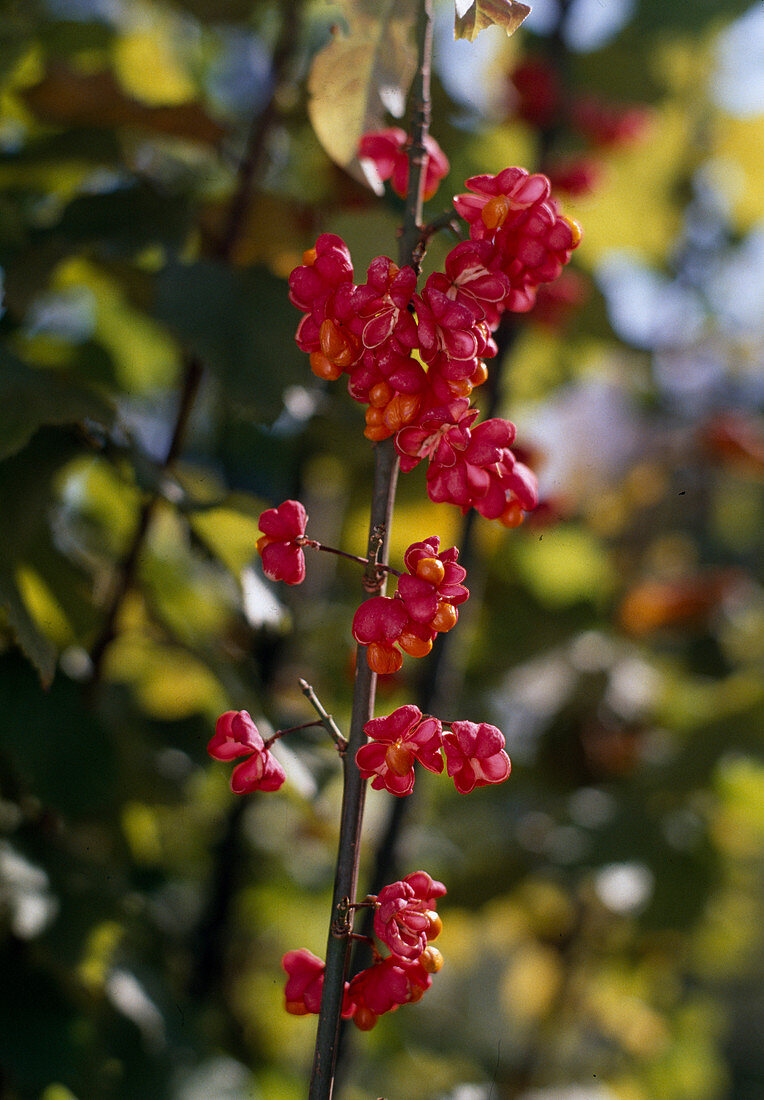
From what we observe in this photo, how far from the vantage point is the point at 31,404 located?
471mm

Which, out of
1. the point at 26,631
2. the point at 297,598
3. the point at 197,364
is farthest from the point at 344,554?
the point at 297,598

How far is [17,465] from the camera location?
52cm

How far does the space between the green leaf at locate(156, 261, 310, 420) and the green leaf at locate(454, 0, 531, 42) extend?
23 centimetres

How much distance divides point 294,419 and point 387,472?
37 centimetres

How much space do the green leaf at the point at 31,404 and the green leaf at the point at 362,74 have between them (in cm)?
19

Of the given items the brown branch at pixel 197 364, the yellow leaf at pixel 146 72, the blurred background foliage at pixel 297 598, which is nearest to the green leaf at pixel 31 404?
the blurred background foliage at pixel 297 598

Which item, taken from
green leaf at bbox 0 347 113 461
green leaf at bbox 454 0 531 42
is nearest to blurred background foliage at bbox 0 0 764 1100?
green leaf at bbox 0 347 113 461

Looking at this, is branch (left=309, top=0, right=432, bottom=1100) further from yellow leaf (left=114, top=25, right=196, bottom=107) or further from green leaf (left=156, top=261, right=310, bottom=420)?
yellow leaf (left=114, top=25, right=196, bottom=107)

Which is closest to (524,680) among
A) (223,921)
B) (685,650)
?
(685,650)

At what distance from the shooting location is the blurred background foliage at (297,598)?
1.81 ft

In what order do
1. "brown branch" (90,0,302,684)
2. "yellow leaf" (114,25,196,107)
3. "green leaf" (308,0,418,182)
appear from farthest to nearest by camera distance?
"yellow leaf" (114,25,196,107), "brown branch" (90,0,302,684), "green leaf" (308,0,418,182)

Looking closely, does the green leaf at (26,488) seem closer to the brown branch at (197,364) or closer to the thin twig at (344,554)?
the brown branch at (197,364)

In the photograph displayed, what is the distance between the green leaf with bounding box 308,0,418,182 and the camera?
0.40 metres

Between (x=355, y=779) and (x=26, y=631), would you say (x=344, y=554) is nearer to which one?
(x=355, y=779)
